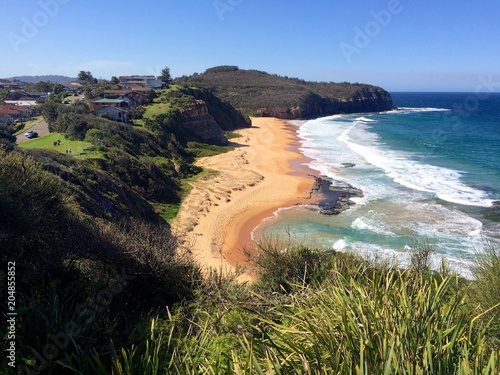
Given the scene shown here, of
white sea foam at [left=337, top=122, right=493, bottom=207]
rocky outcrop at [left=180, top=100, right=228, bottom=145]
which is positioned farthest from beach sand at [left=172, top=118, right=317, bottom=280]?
white sea foam at [left=337, top=122, right=493, bottom=207]

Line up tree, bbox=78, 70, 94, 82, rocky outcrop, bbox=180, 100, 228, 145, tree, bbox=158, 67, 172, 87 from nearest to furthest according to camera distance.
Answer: rocky outcrop, bbox=180, 100, 228, 145 < tree, bbox=158, 67, 172, 87 < tree, bbox=78, 70, 94, 82

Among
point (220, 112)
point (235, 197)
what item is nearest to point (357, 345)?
point (235, 197)

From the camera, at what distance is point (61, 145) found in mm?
27938

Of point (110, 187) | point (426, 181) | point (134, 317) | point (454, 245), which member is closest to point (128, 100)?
point (110, 187)

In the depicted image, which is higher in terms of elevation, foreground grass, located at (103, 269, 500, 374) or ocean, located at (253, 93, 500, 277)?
foreground grass, located at (103, 269, 500, 374)

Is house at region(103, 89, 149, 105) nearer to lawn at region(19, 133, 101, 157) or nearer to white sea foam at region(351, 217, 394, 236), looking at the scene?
lawn at region(19, 133, 101, 157)

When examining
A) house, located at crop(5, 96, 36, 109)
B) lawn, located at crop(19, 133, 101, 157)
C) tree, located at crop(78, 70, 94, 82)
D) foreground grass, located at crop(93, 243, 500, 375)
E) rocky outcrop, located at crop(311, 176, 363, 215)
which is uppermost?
tree, located at crop(78, 70, 94, 82)

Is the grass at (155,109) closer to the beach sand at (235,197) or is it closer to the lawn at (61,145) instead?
the beach sand at (235,197)

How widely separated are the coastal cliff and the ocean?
37.4 m

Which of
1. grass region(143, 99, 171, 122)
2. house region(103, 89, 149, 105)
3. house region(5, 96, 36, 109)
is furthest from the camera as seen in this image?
house region(5, 96, 36, 109)

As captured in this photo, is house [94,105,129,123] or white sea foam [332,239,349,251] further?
house [94,105,129,123]

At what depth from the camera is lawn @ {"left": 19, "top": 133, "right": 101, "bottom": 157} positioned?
26125 millimetres

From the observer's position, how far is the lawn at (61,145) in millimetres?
26125

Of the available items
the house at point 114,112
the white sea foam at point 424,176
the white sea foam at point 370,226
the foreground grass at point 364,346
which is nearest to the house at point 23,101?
the house at point 114,112
